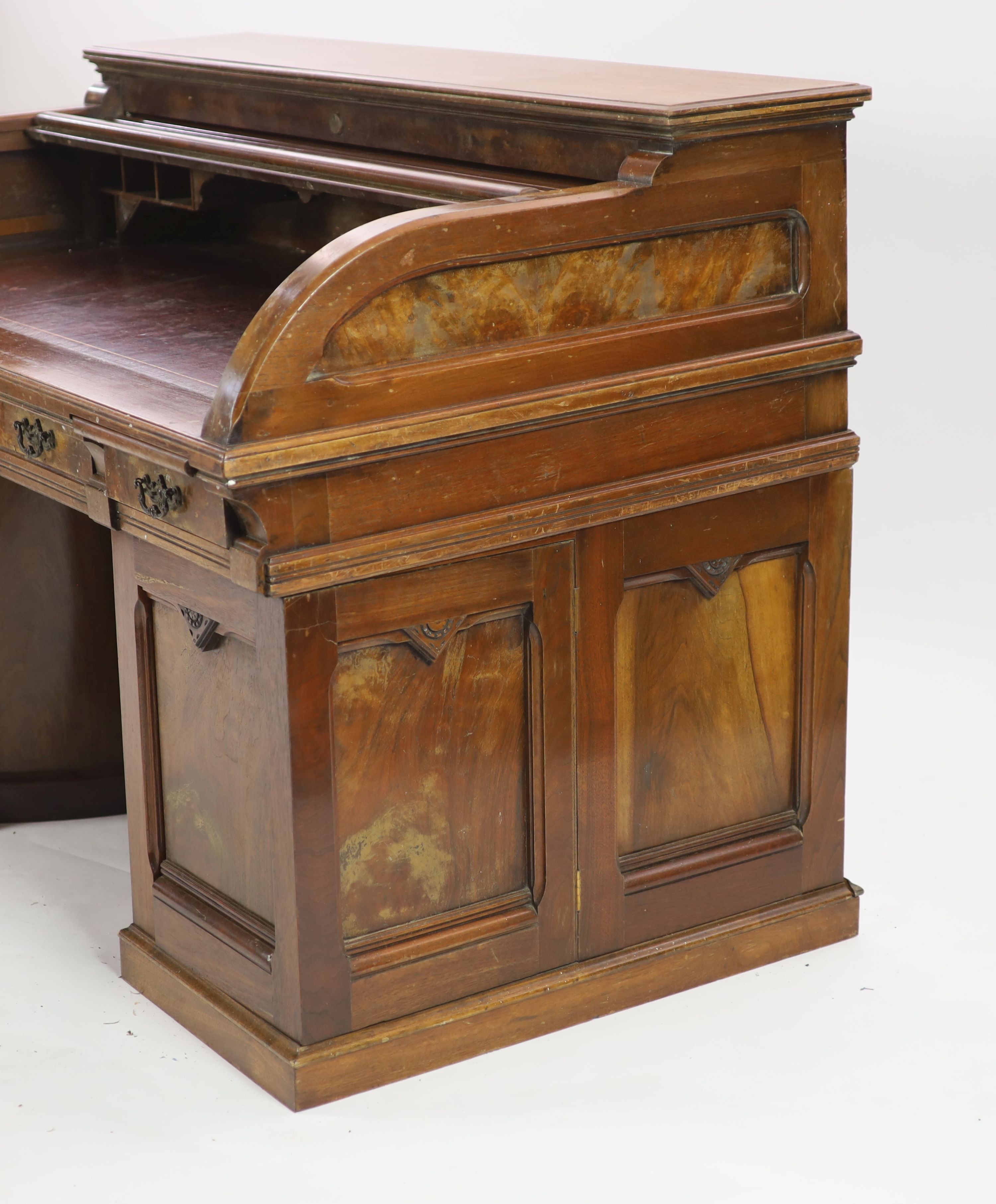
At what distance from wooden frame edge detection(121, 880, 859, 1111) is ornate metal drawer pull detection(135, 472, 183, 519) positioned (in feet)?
2.61

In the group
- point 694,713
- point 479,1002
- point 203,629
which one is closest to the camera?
point 203,629

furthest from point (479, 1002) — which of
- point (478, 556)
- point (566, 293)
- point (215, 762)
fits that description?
point (566, 293)

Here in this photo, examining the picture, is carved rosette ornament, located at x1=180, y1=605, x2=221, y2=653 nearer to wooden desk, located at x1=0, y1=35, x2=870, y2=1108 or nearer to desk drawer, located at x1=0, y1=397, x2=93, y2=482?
wooden desk, located at x1=0, y1=35, x2=870, y2=1108

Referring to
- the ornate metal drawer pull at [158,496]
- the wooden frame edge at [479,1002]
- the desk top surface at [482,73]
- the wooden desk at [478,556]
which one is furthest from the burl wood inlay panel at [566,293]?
the wooden frame edge at [479,1002]

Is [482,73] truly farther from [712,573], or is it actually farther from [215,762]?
[215,762]

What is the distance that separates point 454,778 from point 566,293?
76cm

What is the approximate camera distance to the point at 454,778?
288cm

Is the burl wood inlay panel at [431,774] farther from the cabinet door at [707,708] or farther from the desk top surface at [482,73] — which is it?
the desk top surface at [482,73]

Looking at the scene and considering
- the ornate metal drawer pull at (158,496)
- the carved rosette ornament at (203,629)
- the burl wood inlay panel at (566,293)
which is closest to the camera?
the burl wood inlay panel at (566,293)

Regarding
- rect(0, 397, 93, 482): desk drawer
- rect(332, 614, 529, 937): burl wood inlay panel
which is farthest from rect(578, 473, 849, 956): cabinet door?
rect(0, 397, 93, 482): desk drawer

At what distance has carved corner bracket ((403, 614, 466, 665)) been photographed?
2.76 meters

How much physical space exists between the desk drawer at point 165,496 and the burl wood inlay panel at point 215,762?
20cm

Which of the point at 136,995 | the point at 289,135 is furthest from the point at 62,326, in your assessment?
the point at 136,995

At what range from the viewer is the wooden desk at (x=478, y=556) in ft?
8.61
